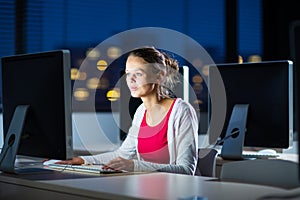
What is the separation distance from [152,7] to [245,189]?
3217 millimetres

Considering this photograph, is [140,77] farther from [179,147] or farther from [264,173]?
[264,173]

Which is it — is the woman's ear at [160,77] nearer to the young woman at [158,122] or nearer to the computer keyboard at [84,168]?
the young woman at [158,122]

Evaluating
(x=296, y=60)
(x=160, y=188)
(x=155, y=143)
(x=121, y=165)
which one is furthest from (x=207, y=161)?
(x=296, y=60)

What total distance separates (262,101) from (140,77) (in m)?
0.75

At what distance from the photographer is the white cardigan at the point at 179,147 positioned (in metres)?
2.83

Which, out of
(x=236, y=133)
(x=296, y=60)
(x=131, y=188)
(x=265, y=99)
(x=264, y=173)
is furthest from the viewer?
(x=236, y=133)

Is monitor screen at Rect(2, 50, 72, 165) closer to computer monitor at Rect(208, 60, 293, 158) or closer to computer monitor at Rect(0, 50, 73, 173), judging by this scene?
computer monitor at Rect(0, 50, 73, 173)

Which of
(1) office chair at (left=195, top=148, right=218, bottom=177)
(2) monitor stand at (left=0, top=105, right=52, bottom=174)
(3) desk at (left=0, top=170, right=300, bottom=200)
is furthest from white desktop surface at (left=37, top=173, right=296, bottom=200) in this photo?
(1) office chair at (left=195, top=148, right=218, bottom=177)

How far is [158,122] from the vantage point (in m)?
3.15

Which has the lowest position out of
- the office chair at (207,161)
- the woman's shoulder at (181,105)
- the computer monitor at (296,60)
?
the office chair at (207,161)

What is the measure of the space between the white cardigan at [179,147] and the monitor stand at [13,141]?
0.43m

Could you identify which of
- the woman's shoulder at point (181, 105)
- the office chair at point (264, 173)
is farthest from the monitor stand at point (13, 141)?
the office chair at point (264, 173)

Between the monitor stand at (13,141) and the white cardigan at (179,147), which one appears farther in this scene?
the white cardigan at (179,147)

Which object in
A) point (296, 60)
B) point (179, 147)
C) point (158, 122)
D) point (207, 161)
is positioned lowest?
point (207, 161)
